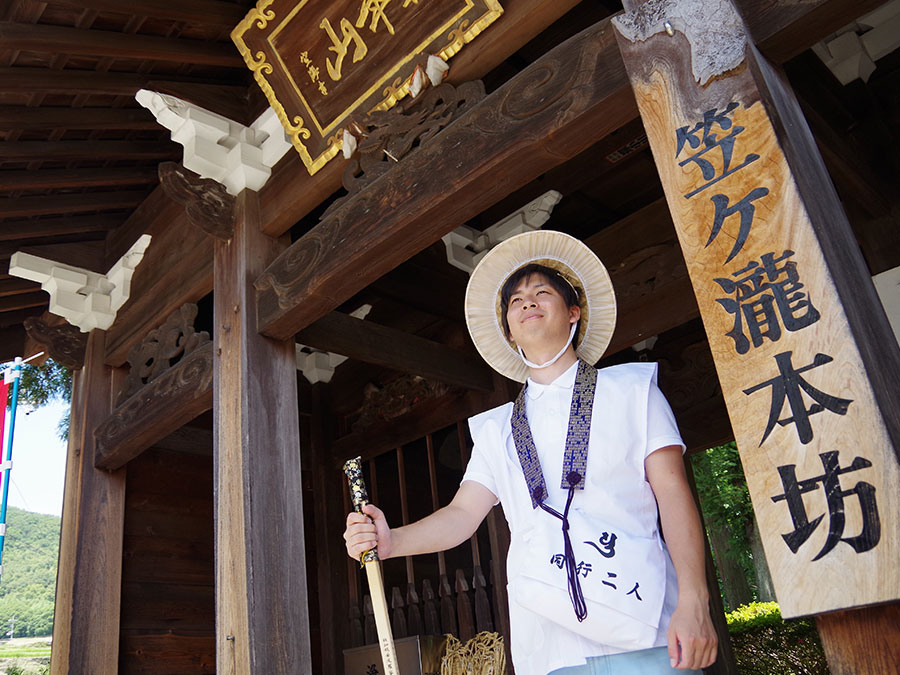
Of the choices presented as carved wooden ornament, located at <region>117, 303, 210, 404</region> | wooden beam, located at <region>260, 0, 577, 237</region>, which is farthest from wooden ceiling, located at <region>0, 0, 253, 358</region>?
carved wooden ornament, located at <region>117, 303, 210, 404</region>

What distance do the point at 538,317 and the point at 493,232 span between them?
2779mm

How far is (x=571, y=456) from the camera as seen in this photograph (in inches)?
74.7

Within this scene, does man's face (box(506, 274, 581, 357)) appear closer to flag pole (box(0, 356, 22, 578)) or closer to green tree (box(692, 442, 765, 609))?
flag pole (box(0, 356, 22, 578))

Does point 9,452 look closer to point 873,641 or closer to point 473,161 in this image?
point 473,161

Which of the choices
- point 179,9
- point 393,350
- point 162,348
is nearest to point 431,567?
point 393,350

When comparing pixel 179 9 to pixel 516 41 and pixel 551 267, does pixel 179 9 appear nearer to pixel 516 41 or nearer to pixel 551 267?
pixel 516 41

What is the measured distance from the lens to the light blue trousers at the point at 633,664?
5.49ft

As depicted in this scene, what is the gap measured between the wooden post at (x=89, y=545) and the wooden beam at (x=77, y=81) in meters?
1.84

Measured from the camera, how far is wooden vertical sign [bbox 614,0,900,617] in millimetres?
1391

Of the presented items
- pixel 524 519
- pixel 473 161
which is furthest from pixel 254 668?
pixel 473 161

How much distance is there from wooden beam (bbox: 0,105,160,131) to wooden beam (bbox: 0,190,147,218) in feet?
2.19

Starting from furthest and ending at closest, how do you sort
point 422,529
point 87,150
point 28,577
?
point 28,577, point 87,150, point 422,529

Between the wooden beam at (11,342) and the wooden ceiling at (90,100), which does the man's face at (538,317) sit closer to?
the wooden ceiling at (90,100)

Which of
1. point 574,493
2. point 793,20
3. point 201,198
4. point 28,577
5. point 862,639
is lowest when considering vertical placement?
point 862,639
